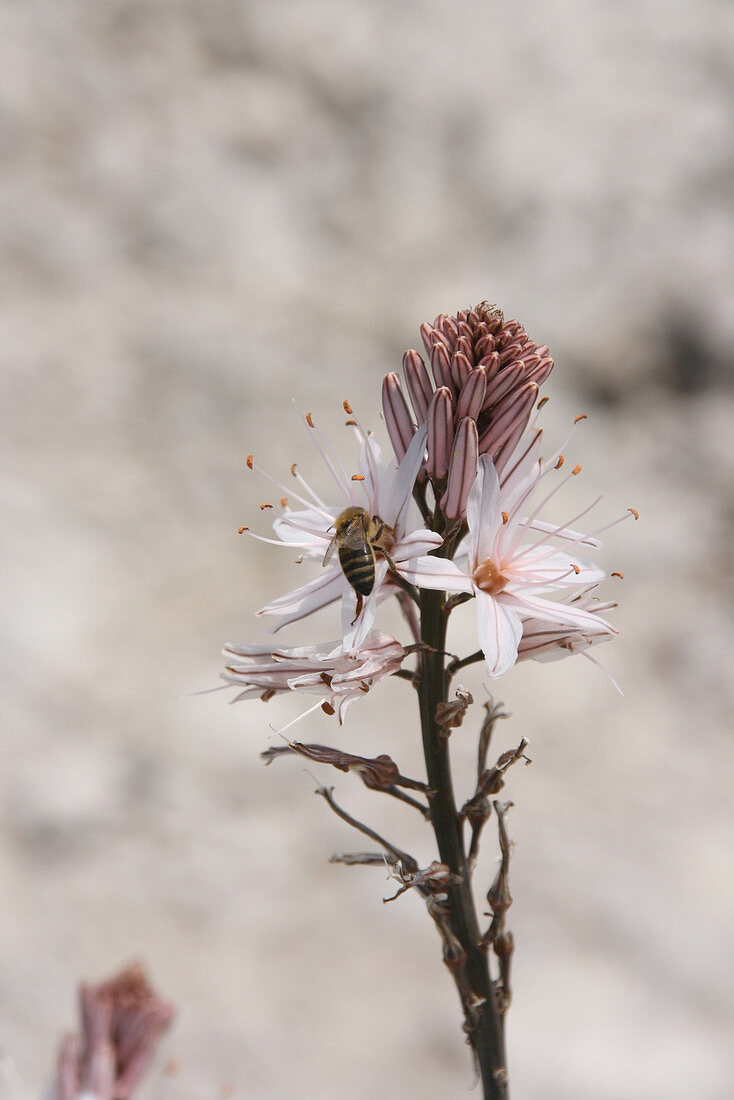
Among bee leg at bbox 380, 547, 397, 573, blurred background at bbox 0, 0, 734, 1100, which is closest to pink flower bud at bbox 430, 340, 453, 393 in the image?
bee leg at bbox 380, 547, 397, 573

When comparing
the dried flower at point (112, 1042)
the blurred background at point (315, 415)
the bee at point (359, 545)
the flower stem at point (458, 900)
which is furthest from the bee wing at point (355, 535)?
the blurred background at point (315, 415)

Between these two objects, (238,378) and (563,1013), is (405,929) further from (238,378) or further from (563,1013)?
(238,378)

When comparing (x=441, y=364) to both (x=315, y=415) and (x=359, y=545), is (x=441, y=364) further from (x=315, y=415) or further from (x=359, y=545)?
(x=315, y=415)

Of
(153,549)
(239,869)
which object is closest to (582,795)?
(239,869)

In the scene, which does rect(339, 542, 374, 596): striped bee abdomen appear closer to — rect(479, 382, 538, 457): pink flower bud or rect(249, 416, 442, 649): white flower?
rect(249, 416, 442, 649): white flower

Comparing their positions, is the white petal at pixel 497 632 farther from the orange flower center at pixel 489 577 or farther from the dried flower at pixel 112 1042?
the dried flower at pixel 112 1042
